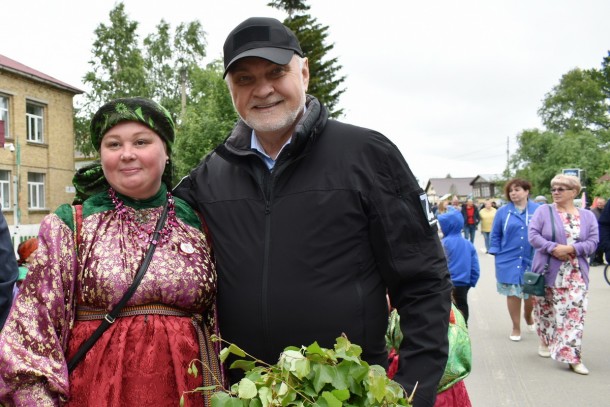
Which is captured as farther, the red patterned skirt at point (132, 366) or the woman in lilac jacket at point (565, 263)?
the woman in lilac jacket at point (565, 263)

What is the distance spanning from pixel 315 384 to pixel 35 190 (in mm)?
29599

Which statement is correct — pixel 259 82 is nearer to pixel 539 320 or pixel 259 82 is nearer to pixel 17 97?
pixel 539 320

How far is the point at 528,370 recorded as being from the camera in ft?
20.8

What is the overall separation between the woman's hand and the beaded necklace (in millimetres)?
5042

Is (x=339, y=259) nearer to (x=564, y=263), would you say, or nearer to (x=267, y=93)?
Result: (x=267, y=93)

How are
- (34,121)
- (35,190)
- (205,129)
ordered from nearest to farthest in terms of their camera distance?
(205,129) < (34,121) < (35,190)

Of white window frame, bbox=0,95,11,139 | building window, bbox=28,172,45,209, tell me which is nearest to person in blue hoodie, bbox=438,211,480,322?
white window frame, bbox=0,95,11,139

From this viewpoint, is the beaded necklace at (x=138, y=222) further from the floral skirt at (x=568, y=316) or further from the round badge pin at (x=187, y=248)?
the floral skirt at (x=568, y=316)

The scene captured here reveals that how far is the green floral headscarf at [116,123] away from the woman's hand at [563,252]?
4970 mm

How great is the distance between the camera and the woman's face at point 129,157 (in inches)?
91.9

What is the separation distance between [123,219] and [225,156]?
48cm

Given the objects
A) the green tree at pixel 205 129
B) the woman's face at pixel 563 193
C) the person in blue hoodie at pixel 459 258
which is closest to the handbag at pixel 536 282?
the woman's face at pixel 563 193

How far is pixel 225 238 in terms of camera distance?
2.33m

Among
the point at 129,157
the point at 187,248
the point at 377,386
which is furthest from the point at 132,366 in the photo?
the point at 377,386
